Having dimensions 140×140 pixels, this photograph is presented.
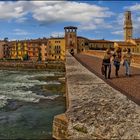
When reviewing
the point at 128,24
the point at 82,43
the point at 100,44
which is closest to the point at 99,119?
the point at 82,43

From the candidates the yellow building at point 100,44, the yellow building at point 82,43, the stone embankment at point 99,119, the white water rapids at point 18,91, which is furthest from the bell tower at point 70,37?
the stone embankment at point 99,119

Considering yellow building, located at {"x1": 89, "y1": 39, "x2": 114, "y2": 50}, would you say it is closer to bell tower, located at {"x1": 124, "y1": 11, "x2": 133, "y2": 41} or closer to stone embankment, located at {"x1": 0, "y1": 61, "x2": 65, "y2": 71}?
bell tower, located at {"x1": 124, "y1": 11, "x2": 133, "y2": 41}

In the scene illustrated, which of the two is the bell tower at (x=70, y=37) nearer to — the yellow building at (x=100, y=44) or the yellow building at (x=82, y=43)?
the yellow building at (x=82, y=43)

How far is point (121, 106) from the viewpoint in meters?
8.06

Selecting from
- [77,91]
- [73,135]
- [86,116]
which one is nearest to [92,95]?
[77,91]

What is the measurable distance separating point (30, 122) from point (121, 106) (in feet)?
27.8

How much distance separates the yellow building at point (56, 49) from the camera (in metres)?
117

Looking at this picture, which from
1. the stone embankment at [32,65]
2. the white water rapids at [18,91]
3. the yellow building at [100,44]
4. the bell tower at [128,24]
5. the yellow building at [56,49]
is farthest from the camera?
the yellow building at [100,44]

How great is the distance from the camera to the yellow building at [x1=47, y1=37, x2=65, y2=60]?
11719 centimetres

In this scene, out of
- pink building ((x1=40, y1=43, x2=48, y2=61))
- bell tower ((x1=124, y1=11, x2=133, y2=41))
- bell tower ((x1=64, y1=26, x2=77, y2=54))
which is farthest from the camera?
bell tower ((x1=124, y1=11, x2=133, y2=41))

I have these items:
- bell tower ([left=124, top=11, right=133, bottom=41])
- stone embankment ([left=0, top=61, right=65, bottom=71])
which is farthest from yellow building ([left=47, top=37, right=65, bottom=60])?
bell tower ([left=124, top=11, right=133, bottom=41])

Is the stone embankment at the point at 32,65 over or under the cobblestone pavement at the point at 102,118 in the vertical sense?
under

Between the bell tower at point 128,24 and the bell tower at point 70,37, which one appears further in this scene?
the bell tower at point 128,24

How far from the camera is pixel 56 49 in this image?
117 metres
